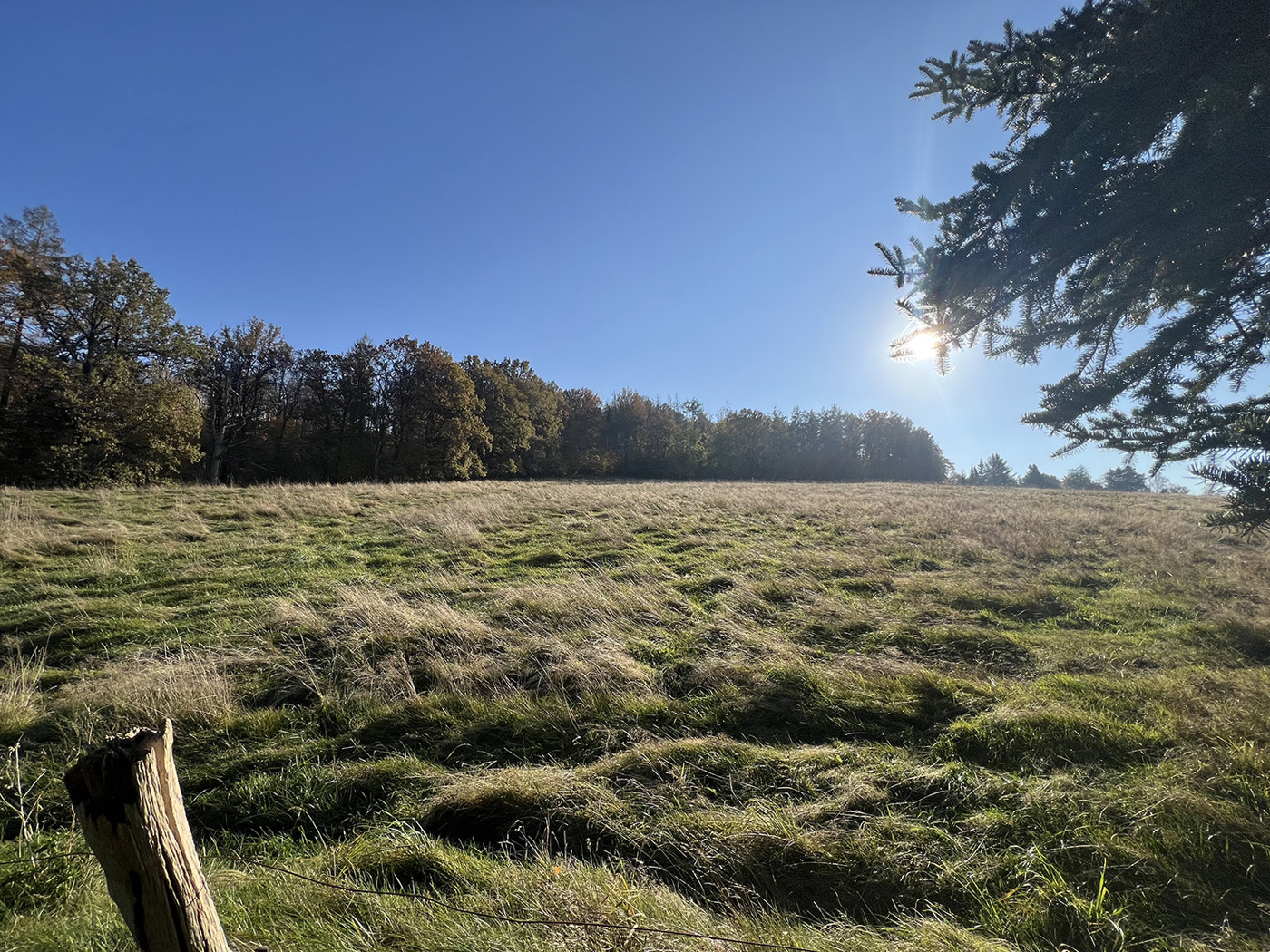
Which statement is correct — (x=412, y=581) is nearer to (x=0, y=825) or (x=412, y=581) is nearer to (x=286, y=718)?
(x=286, y=718)

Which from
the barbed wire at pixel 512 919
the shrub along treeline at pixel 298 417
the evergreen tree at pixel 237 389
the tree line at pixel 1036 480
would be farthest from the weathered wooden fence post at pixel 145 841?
the tree line at pixel 1036 480

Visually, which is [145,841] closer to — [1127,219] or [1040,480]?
[1127,219]

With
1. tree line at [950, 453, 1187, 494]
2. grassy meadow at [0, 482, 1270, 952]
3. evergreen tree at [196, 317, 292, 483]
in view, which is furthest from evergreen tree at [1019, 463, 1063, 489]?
evergreen tree at [196, 317, 292, 483]

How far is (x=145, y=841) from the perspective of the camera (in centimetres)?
137

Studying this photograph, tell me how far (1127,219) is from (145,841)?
6602 mm

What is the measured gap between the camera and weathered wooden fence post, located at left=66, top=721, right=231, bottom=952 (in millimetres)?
1312

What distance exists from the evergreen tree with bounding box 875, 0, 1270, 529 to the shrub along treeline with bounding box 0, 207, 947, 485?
92.2 feet

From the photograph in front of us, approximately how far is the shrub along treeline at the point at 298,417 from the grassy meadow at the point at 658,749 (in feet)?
51.2

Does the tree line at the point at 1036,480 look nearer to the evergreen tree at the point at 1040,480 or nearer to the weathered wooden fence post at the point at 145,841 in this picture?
the evergreen tree at the point at 1040,480

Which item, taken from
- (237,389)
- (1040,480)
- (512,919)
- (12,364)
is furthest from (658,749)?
(1040,480)

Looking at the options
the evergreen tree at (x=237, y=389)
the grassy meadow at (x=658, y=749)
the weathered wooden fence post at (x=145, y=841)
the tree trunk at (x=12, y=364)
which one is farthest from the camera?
the evergreen tree at (x=237, y=389)

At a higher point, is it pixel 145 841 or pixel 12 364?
pixel 12 364

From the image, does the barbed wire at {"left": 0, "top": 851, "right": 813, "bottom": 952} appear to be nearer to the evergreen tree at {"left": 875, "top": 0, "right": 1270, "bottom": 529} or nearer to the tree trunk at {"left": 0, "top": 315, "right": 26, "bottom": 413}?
the evergreen tree at {"left": 875, "top": 0, "right": 1270, "bottom": 529}

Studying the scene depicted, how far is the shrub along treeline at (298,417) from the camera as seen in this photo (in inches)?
727
